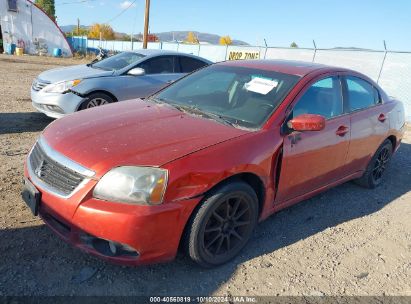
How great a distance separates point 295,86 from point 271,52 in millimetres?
14177

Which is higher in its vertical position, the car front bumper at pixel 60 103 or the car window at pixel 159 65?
the car window at pixel 159 65

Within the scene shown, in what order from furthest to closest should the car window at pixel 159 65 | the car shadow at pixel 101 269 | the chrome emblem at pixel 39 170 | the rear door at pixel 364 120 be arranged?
the car window at pixel 159 65 < the rear door at pixel 364 120 < the chrome emblem at pixel 39 170 < the car shadow at pixel 101 269

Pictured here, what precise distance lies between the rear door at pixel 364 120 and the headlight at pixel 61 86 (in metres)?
4.43

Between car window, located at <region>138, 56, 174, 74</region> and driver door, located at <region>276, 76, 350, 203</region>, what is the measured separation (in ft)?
13.7

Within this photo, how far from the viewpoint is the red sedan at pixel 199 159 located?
95.6 inches

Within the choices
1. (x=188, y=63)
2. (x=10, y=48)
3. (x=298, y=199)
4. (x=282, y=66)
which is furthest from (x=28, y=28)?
(x=298, y=199)

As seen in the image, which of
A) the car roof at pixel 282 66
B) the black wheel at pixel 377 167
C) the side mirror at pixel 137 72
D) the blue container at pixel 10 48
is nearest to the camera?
the car roof at pixel 282 66

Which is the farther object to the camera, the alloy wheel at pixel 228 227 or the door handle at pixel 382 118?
the door handle at pixel 382 118

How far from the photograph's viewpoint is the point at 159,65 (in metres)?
7.37

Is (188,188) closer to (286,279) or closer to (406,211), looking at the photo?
(286,279)

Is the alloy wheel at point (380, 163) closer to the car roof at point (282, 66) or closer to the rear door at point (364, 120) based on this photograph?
the rear door at point (364, 120)

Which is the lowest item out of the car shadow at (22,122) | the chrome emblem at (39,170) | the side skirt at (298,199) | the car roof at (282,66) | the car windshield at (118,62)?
the car shadow at (22,122)

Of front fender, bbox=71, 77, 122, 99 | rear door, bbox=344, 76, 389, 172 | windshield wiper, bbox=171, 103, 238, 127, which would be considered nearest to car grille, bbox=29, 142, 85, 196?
windshield wiper, bbox=171, 103, 238, 127

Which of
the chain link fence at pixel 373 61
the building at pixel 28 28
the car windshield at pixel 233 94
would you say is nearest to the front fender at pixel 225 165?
the car windshield at pixel 233 94
